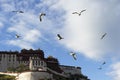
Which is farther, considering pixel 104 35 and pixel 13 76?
pixel 13 76

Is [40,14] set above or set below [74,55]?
above

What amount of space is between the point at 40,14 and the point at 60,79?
137 meters

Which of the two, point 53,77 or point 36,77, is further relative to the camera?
point 53,77

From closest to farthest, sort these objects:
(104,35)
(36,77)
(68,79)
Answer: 1. (104,35)
2. (36,77)
3. (68,79)

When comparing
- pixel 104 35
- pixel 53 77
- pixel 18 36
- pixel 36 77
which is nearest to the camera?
pixel 104 35

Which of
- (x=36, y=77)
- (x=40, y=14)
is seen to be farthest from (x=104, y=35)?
(x=36, y=77)

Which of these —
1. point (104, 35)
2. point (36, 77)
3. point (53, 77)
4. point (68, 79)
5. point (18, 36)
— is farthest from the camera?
point (68, 79)

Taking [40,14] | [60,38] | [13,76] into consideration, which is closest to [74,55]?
[60,38]

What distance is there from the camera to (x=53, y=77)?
184000mm

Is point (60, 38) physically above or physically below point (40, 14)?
below

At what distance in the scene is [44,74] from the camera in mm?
170375

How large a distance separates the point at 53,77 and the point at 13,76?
2102 cm

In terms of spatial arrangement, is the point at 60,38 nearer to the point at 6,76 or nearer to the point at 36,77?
the point at 36,77

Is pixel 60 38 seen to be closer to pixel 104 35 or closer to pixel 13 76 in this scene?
pixel 104 35
